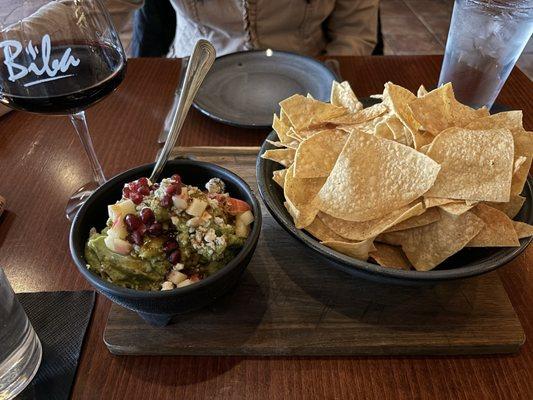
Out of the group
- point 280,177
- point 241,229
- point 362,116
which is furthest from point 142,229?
point 362,116

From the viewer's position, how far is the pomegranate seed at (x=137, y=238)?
571 mm

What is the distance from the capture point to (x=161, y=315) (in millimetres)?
610

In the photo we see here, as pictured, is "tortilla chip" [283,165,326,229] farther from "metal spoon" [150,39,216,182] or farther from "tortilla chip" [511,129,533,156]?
"tortilla chip" [511,129,533,156]

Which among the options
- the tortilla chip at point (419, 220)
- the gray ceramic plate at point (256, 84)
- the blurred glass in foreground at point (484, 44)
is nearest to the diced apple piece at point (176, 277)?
the tortilla chip at point (419, 220)

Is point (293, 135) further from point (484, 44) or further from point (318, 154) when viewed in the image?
point (484, 44)

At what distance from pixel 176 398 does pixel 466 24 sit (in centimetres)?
104

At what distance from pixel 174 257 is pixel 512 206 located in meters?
0.56

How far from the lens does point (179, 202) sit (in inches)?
23.4

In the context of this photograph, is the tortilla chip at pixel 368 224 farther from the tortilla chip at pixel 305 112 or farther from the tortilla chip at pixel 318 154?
the tortilla chip at pixel 305 112

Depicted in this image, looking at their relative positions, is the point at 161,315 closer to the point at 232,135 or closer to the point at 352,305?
the point at 352,305

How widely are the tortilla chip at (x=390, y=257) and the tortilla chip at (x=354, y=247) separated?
0.02 meters

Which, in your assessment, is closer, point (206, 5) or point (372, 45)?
point (206, 5)

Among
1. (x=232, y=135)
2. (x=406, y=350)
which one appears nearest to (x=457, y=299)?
(x=406, y=350)

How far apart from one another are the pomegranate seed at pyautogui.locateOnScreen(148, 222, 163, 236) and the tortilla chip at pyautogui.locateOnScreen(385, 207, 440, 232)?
35 cm
